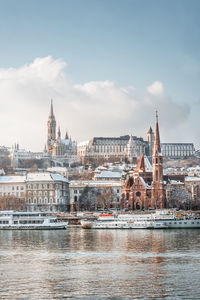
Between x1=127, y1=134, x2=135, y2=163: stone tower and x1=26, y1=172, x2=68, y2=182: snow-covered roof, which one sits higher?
x1=127, y1=134, x2=135, y2=163: stone tower

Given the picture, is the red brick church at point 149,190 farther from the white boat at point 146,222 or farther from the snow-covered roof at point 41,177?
the white boat at point 146,222

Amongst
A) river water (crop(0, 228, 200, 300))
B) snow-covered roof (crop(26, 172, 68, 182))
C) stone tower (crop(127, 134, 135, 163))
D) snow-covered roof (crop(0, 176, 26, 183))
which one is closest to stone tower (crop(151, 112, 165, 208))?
snow-covered roof (crop(26, 172, 68, 182))

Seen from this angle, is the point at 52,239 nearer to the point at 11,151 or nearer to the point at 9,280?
the point at 9,280

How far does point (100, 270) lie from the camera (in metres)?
33.4

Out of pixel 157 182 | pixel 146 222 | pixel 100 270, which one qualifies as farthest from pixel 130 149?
pixel 100 270

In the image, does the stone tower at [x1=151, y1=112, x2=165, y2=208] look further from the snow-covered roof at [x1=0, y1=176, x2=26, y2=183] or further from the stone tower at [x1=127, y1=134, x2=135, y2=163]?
the stone tower at [x1=127, y1=134, x2=135, y2=163]

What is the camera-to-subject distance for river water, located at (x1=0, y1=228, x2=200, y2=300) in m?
27.2

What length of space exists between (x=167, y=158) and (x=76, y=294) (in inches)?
6805

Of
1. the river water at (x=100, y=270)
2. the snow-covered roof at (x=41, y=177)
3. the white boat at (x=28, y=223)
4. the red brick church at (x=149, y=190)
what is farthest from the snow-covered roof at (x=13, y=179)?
the river water at (x=100, y=270)

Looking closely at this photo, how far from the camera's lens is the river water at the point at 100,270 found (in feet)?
89.2

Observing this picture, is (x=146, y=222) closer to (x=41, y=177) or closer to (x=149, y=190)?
(x=149, y=190)

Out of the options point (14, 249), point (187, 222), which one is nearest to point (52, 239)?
point (14, 249)

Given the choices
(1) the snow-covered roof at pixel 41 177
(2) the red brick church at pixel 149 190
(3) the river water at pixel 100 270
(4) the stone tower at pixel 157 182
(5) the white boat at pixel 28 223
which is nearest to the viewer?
(3) the river water at pixel 100 270

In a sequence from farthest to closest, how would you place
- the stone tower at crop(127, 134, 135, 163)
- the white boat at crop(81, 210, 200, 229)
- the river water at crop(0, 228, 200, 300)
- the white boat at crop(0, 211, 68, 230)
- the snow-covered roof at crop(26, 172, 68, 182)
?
1. the stone tower at crop(127, 134, 135, 163)
2. the snow-covered roof at crop(26, 172, 68, 182)
3. the white boat at crop(0, 211, 68, 230)
4. the white boat at crop(81, 210, 200, 229)
5. the river water at crop(0, 228, 200, 300)
